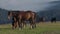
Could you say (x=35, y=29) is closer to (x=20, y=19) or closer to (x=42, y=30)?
(x=42, y=30)

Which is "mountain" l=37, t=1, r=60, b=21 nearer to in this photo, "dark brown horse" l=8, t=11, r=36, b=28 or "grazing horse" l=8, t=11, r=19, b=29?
"dark brown horse" l=8, t=11, r=36, b=28

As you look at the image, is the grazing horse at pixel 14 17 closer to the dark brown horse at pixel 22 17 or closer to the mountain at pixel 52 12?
the dark brown horse at pixel 22 17

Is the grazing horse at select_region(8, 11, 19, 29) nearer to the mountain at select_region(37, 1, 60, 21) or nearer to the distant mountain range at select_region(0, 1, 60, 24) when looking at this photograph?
the distant mountain range at select_region(0, 1, 60, 24)

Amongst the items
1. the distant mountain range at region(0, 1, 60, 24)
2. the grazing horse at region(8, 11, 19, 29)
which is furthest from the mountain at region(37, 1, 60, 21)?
the grazing horse at region(8, 11, 19, 29)

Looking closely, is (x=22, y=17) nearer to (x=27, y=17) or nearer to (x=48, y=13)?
(x=27, y=17)

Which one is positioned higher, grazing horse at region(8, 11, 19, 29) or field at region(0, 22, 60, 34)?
grazing horse at region(8, 11, 19, 29)

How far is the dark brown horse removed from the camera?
1.73 m

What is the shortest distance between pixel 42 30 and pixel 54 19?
16cm

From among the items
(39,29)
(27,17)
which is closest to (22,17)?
(27,17)

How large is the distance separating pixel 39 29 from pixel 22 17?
0.76 ft

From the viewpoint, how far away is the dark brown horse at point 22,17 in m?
1.73

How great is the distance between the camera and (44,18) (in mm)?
1721

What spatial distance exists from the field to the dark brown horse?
0.18 ft

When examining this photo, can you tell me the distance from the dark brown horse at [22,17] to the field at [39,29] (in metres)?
0.05
